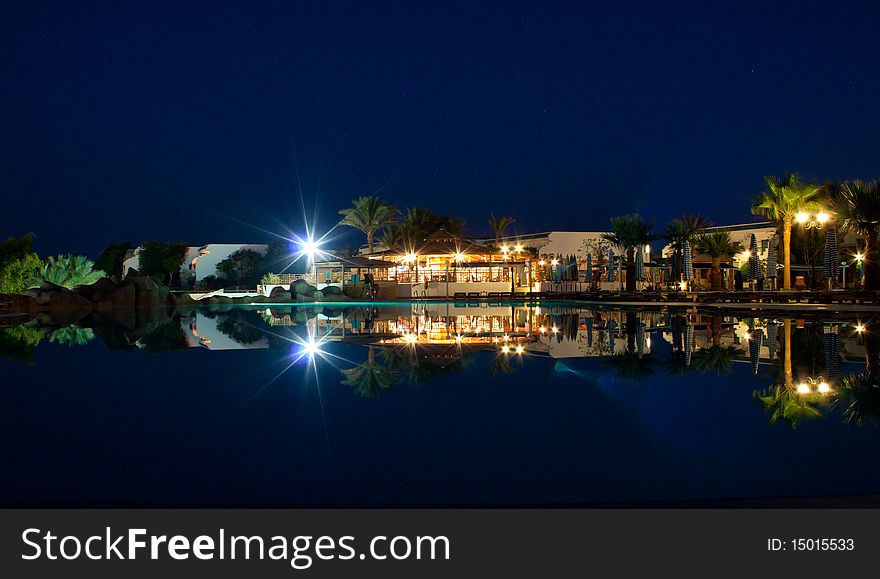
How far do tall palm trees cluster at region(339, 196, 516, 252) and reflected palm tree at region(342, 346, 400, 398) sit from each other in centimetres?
3917

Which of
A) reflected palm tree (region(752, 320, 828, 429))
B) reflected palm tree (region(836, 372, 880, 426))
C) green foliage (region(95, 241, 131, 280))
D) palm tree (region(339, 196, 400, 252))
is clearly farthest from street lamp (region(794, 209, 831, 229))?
green foliage (region(95, 241, 131, 280))

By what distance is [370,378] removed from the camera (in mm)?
7637

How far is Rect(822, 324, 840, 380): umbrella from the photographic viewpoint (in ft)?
25.2

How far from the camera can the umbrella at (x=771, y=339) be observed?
9.70m

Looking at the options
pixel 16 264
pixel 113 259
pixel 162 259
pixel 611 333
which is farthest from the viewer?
pixel 113 259

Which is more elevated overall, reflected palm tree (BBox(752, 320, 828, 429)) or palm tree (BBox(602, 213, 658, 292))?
palm tree (BBox(602, 213, 658, 292))

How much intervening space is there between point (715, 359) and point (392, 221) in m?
45.0

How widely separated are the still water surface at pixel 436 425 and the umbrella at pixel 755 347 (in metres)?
0.08

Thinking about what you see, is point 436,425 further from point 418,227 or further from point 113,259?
point 113,259

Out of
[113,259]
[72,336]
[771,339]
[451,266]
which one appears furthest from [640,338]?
[113,259]

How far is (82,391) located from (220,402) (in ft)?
5.79

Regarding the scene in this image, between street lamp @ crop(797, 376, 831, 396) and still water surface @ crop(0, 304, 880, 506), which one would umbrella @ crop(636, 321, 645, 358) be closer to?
still water surface @ crop(0, 304, 880, 506)

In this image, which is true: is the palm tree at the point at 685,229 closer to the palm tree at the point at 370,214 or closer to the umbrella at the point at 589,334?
the palm tree at the point at 370,214
